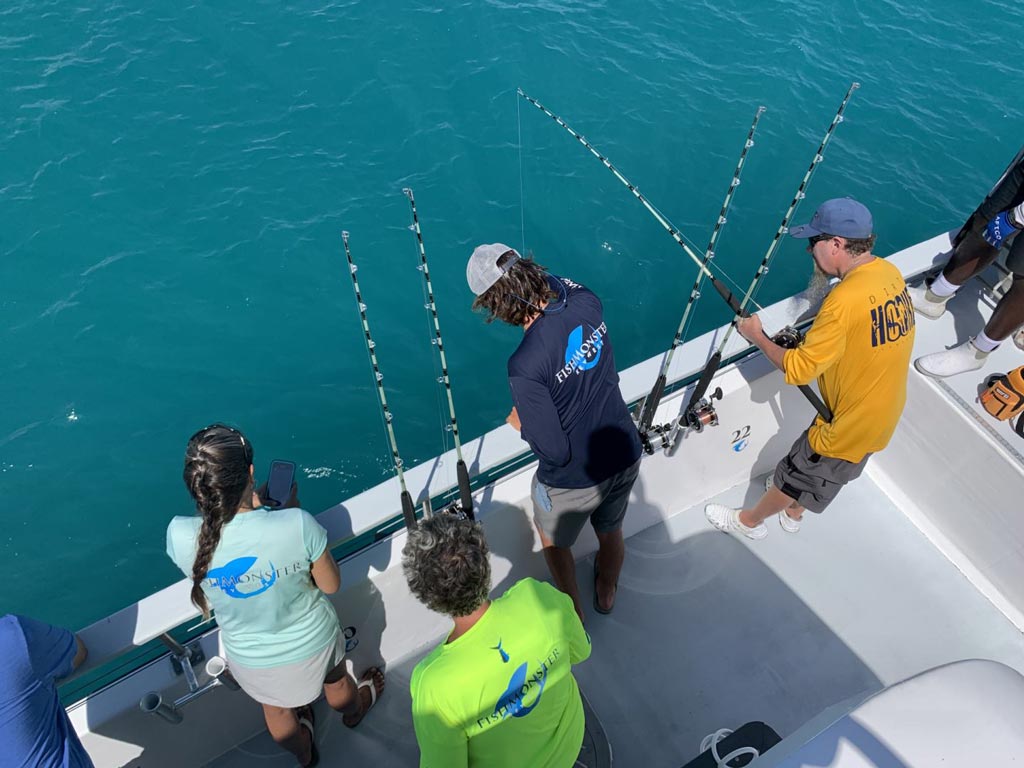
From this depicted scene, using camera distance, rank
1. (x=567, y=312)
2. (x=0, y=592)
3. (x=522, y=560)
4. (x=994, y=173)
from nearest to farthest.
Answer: (x=567, y=312) < (x=522, y=560) < (x=0, y=592) < (x=994, y=173)

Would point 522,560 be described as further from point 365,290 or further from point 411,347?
point 365,290

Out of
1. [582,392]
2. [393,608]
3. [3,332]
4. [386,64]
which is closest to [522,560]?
[393,608]

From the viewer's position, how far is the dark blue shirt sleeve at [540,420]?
2.38 meters

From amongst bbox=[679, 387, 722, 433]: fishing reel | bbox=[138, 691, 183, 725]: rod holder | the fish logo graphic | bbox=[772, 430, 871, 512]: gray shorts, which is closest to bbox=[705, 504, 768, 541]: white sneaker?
bbox=[772, 430, 871, 512]: gray shorts

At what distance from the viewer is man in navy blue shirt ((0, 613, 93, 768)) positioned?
1827 mm

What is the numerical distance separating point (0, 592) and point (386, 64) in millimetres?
6909

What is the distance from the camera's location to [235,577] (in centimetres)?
210

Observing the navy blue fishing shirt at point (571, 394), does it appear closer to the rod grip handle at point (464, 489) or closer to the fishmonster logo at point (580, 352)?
the fishmonster logo at point (580, 352)

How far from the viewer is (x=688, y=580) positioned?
3.70 m

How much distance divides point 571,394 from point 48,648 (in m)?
1.83

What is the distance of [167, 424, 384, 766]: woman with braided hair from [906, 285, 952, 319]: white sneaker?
3731 mm

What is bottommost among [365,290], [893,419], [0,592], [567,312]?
[0,592]

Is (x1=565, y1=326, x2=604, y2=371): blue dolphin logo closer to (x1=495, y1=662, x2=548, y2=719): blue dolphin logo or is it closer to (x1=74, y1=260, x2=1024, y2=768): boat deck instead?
(x1=74, y1=260, x2=1024, y2=768): boat deck

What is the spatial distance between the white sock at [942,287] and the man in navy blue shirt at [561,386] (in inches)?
94.1
